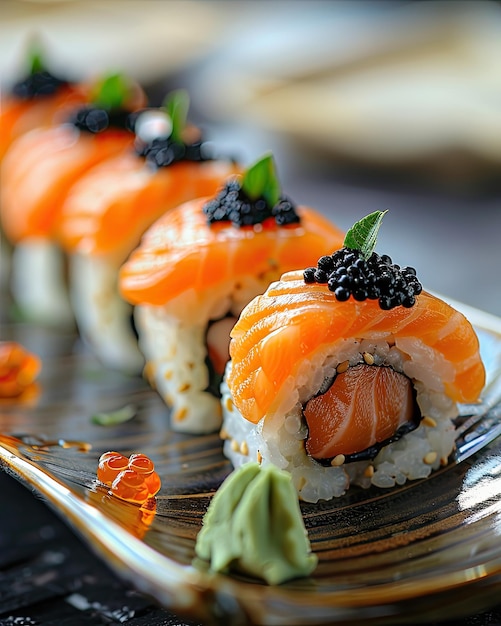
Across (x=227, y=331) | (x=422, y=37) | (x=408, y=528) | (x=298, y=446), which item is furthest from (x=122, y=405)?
(x=422, y=37)

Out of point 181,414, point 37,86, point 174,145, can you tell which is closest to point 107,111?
point 174,145

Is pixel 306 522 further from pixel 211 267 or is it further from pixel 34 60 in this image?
pixel 34 60

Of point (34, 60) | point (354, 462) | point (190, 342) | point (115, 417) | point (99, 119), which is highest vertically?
point (34, 60)

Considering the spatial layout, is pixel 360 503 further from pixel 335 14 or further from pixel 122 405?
pixel 335 14

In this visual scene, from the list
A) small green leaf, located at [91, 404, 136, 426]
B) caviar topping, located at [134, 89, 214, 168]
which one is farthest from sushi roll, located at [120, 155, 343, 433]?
caviar topping, located at [134, 89, 214, 168]

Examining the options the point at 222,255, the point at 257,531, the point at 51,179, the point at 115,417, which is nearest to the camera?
the point at 257,531
